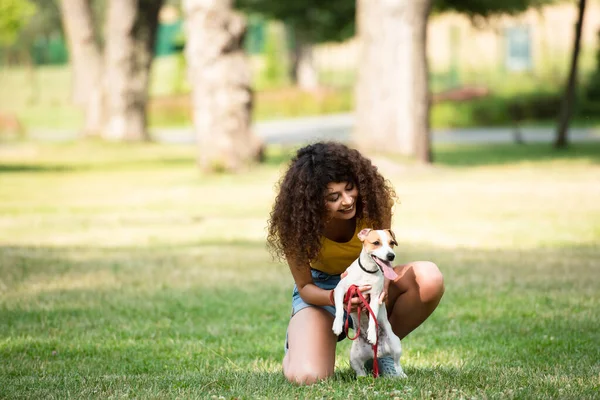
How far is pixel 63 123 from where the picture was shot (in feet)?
138

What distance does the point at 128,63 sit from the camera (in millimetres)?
26516

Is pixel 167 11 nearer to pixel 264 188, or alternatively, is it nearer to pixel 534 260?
pixel 264 188

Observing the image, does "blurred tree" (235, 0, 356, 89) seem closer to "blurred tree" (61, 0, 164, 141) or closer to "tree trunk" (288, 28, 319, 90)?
"blurred tree" (61, 0, 164, 141)

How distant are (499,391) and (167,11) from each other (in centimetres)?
6477

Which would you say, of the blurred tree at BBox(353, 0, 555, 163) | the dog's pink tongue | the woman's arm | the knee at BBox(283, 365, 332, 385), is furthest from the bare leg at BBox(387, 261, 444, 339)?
the blurred tree at BBox(353, 0, 555, 163)

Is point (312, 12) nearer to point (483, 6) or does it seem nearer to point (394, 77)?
point (483, 6)

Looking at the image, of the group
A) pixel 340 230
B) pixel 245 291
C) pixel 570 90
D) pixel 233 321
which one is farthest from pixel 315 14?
pixel 340 230

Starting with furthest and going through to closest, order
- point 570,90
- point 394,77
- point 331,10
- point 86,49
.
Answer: point 331,10, point 86,49, point 570,90, point 394,77

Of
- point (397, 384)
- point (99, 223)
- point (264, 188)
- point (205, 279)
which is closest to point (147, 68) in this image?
point (264, 188)

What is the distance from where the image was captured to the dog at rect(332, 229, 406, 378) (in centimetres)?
445

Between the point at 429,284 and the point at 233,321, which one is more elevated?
the point at 429,284

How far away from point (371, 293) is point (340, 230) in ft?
1.91

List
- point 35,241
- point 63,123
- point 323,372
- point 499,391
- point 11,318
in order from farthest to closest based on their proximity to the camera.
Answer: point 63,123
point 35,241
point 11,318
point 323,372
point 499,391

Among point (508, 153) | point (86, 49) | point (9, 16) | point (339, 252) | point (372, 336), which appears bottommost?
point (508, 153)
